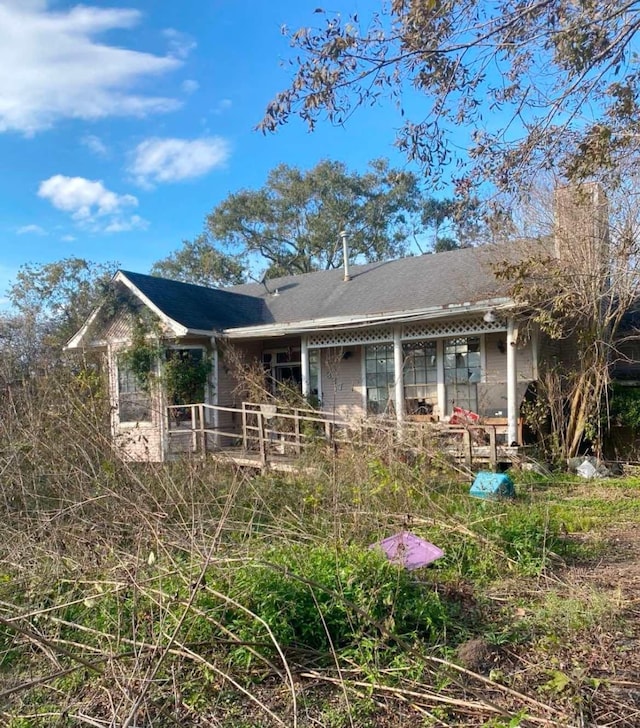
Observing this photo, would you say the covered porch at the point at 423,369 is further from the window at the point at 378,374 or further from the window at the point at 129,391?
the window at the point at 129,391

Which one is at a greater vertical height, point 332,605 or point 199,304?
point 199,304

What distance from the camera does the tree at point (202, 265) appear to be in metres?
34.2

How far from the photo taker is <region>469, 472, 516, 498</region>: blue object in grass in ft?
23.7

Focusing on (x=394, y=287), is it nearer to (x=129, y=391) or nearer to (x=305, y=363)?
(x=305, y=363)

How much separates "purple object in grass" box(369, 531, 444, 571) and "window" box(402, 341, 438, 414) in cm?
882

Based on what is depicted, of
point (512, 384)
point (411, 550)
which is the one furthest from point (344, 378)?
point (411, 550)

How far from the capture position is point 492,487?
24.0ft

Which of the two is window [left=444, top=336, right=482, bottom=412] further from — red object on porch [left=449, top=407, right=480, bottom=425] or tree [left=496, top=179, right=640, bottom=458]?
tree [left=496, top=179, right=640, bottom=458]

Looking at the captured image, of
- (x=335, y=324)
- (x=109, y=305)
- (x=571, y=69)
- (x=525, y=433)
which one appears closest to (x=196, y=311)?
(x=109, y=305)

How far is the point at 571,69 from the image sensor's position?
5.93 metres

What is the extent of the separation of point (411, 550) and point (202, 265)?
104ft

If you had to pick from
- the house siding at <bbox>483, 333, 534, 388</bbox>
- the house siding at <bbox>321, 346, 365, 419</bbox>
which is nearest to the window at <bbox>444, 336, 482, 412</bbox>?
the house siding at <bbox>483, 333, 534, 388</bbox>

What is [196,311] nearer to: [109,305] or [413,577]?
[109,305]

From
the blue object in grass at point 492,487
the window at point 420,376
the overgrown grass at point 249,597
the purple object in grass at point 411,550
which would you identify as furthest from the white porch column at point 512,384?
the purple object in grass at point 411,550
